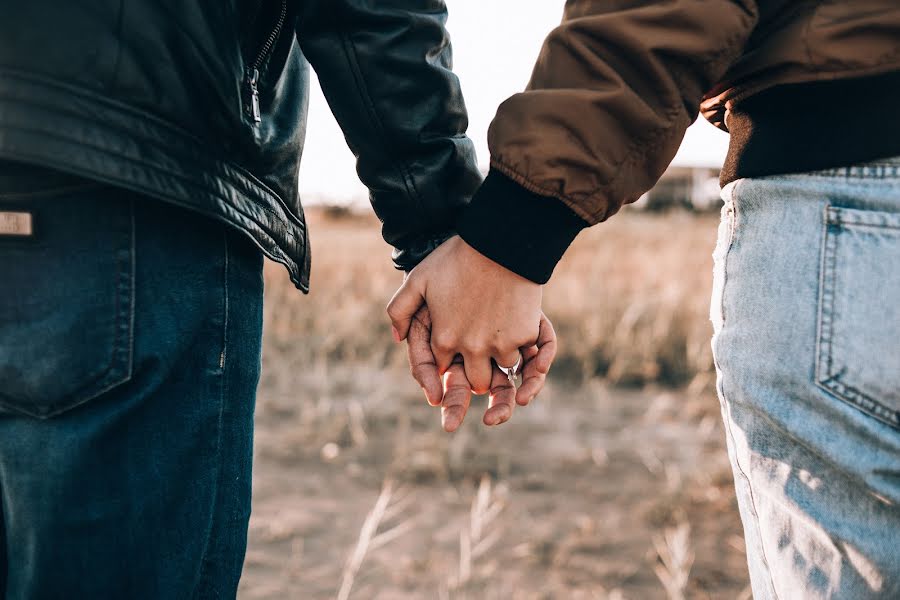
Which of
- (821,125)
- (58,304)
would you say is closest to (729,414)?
(821,125)

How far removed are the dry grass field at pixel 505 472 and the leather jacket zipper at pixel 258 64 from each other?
44.1 inches

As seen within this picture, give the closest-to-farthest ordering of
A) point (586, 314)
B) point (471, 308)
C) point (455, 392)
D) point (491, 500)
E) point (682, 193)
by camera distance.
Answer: point (471, 308), point (455, 392), point (491, 500), point (586, 314), point (682, 193)

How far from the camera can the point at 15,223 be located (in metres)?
1.00

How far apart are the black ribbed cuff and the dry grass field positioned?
1.00 m

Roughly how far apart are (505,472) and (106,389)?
2227 mm

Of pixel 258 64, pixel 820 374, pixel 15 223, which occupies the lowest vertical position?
pixel 820 374

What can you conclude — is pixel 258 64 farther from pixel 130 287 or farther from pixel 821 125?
pixel 821 125

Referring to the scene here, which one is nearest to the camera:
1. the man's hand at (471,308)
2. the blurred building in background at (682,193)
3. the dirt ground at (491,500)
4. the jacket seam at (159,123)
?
the jacket seam at (159,123)

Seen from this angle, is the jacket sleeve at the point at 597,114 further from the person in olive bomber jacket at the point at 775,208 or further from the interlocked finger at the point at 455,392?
the interlocked finger at the point at 455,392

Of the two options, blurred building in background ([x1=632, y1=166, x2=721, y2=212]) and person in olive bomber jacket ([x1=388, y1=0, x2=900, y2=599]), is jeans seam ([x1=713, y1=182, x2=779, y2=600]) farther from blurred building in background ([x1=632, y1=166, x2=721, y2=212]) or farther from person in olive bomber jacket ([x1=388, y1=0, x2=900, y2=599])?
blurred building in background ([x1=632, y1=166, x2=721, y2=212])

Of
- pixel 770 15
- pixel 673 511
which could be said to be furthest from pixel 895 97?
pixel 673 511

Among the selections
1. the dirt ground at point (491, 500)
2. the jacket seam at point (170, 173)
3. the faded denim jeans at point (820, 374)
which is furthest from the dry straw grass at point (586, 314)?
the faded denim jeans at point (820, 374)

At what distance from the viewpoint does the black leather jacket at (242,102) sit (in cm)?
98

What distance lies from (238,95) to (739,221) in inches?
27.0
